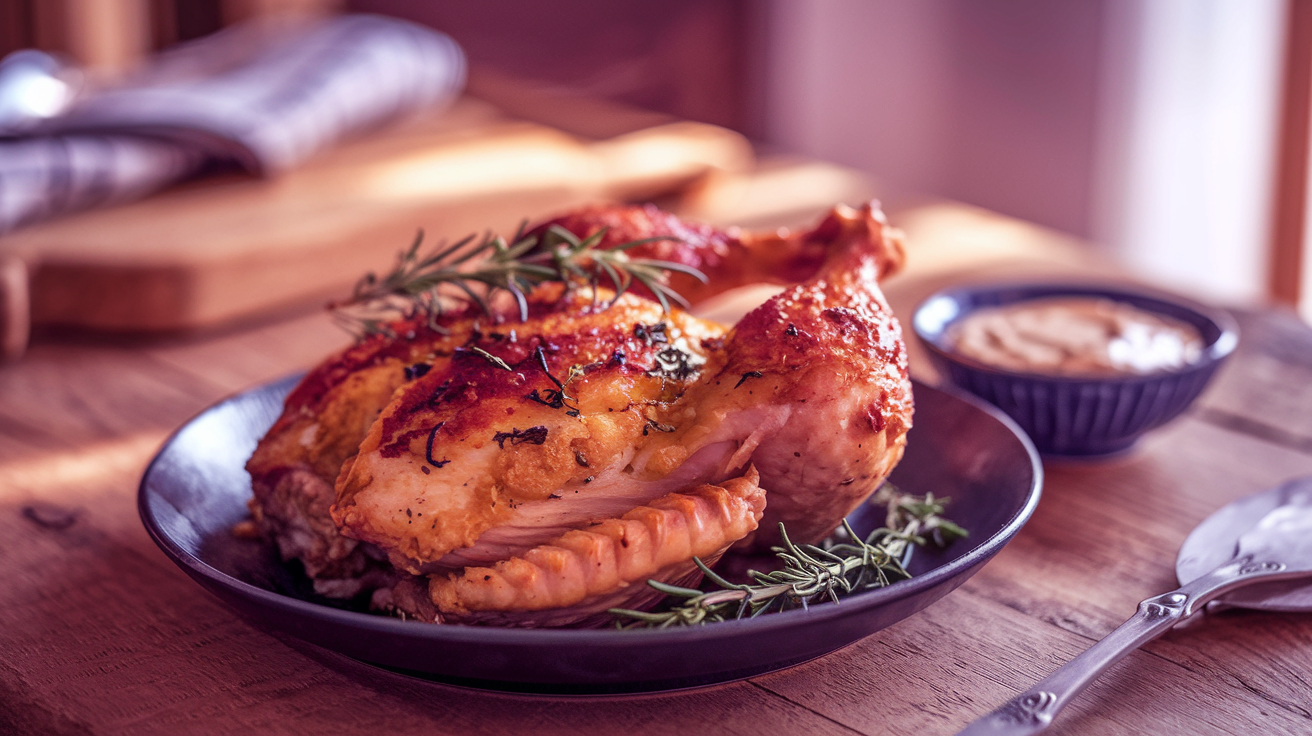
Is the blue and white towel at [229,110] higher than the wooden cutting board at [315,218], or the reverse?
the blue and white towel at [229,110]

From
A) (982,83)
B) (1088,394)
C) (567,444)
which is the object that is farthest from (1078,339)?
(982,83)

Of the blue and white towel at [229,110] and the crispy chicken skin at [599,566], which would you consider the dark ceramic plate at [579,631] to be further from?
the blue and white towel at [229,110]

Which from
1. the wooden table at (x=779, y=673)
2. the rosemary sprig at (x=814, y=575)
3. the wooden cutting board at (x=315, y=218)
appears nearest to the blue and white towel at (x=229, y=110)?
the wooden cutting board at (x=315, y=218)

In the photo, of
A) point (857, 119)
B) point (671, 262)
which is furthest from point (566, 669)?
point (857, 119)

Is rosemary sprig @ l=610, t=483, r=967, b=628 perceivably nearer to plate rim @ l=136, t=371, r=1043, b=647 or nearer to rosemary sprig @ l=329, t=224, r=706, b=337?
plate rim @ l=136, t=371, r=1043, b=647

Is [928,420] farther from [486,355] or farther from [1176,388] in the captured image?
[486,355]

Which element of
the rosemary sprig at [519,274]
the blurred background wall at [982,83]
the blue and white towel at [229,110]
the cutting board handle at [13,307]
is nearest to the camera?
the rosemary sprig at [519,274]
